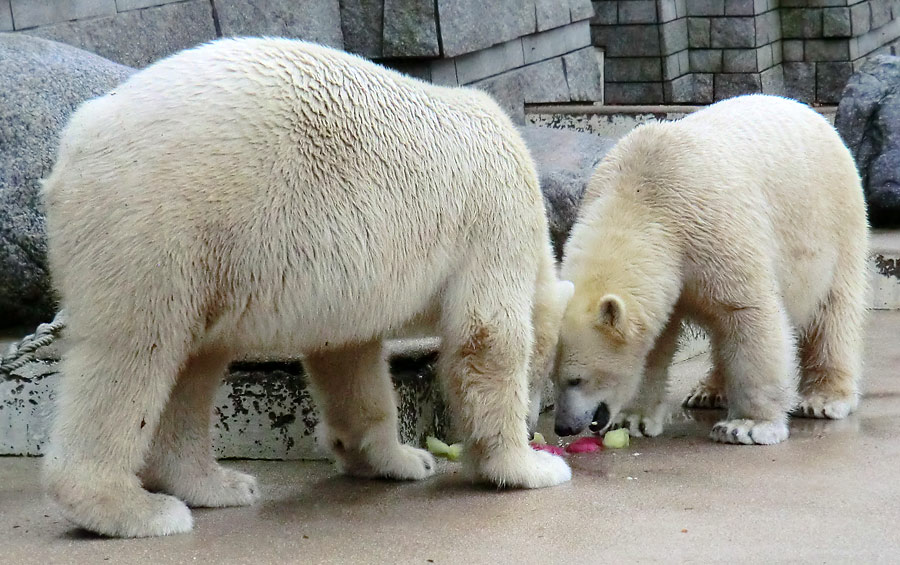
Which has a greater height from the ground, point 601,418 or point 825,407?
point 601,418

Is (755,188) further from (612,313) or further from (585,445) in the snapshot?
(585,445)

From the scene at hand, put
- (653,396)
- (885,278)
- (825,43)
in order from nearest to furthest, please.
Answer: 1. (653,396)
2. (885,278)
3. (825,43)

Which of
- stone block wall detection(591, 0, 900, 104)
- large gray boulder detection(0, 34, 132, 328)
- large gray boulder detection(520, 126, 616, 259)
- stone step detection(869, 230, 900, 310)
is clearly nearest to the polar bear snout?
large gray boulder detection(520, 126, 616, 259)

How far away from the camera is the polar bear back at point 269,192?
317 centimetres

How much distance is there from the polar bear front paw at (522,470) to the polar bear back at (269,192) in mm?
567

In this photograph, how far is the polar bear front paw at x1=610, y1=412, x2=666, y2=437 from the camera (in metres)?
4.72

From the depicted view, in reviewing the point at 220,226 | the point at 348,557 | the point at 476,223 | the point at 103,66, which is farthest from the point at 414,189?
the point at 103,66

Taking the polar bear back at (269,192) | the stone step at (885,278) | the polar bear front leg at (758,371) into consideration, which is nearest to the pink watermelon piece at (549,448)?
the polar bear front leg at (758,371)

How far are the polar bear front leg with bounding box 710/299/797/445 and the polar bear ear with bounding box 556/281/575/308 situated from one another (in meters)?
0.68

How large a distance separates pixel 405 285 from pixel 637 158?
142cm

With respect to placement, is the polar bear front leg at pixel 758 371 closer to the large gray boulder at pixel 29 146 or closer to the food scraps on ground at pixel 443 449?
the food scraps on ground at pixel 443 449

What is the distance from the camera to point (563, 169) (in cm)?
593

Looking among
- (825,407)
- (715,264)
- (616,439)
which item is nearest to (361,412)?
(616,439)

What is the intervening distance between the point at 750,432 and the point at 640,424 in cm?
45
